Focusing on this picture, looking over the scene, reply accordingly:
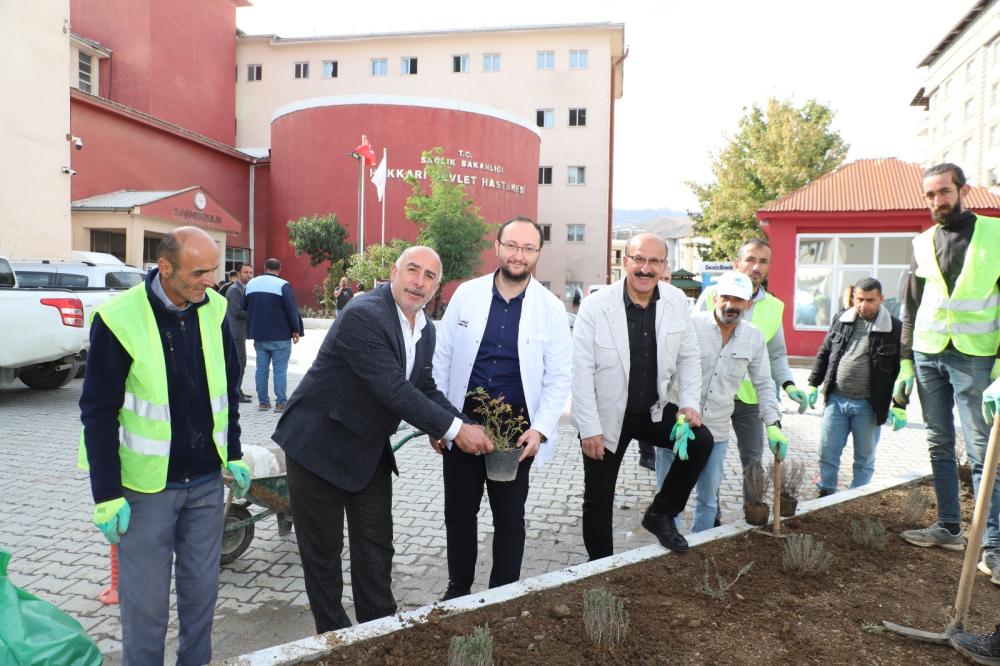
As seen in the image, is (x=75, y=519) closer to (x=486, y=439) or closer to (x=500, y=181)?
(x=486, y=439)

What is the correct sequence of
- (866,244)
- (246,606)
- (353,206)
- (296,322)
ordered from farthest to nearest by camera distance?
(353,206), (866,244), (296,322), (246,606)

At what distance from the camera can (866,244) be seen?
1756cm

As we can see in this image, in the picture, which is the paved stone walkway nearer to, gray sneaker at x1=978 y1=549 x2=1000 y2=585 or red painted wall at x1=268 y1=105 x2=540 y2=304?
gray sneaker at x1=978 y1=549 x2=1000 y2=585

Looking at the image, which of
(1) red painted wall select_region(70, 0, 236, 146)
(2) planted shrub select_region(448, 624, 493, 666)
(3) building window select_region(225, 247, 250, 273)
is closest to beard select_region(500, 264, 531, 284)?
(2) planted shrub select_region(448, 624, 493, 666)

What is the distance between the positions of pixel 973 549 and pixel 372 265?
971 inches

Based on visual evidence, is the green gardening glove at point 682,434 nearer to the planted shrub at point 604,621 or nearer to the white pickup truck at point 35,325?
the planted shrub at point 604,621

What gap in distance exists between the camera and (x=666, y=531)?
4000mm

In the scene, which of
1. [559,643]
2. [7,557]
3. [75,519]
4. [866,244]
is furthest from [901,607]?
[866,244]

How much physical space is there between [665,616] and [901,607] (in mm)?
1223

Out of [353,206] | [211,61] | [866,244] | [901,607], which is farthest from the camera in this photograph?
[211,61]

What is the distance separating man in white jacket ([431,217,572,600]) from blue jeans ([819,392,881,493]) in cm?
299

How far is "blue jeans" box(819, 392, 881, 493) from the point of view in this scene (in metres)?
5.48

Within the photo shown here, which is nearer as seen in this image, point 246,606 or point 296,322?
point 246,606

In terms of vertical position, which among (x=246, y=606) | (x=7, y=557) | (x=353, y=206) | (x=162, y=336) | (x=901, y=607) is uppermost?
(x=353, y=206)
